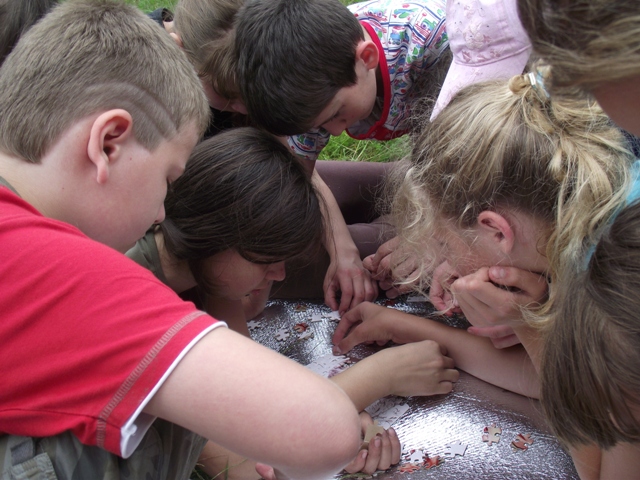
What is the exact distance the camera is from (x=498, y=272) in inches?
64.8

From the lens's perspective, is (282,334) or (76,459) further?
(282,334)

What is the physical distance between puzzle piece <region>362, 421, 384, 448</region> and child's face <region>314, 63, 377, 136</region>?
1.11 m

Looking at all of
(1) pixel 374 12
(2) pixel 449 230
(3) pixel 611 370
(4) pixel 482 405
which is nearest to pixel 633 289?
(3) pixel 611 370

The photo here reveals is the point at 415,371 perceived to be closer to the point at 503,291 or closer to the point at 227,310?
the point at 503,291

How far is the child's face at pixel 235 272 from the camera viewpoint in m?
1.86

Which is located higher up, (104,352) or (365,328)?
(104,352)

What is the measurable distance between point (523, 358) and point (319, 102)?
1.09 m

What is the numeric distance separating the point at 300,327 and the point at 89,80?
1215mm

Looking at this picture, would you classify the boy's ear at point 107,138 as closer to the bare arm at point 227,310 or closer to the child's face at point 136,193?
the child's face at point 136,193

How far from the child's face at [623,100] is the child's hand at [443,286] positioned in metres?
0.91

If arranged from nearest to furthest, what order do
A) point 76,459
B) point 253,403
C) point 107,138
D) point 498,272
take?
1. point 253,403
2. point 76,459
3. point 107,138
4. point 498,272

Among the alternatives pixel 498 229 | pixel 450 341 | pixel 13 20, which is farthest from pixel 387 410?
pixel 13 20

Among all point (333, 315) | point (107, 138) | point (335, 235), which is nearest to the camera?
point (107, 138)

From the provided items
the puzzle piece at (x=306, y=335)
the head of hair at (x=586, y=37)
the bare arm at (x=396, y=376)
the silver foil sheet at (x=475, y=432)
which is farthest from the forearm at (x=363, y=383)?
the head of hair at (x=586, y=37)
